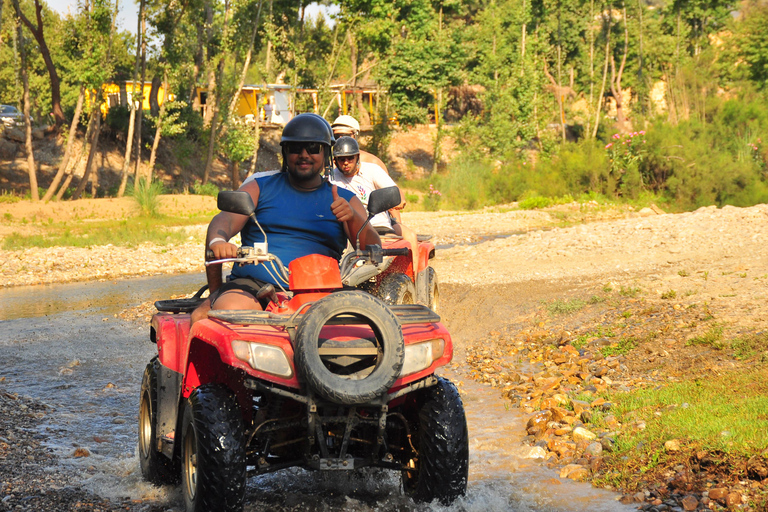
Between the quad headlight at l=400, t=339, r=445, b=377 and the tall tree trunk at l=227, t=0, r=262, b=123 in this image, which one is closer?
the quad headlight at l=400, t=339, r=445, b=377

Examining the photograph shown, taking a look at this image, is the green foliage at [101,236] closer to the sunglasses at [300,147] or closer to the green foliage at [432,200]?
the green foliage at [432,200]

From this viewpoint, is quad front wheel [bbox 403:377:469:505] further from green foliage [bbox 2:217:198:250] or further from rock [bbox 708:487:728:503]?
green foliage [bbox 2:217:198:250]

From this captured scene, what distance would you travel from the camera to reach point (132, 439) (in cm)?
645

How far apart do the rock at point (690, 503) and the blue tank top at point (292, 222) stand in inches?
91.4

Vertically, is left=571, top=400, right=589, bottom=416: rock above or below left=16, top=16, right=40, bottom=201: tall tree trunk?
below

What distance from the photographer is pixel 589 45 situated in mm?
60500

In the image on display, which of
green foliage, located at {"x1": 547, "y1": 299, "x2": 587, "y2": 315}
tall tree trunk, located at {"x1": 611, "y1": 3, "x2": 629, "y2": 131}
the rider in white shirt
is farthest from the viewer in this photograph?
tall tree trunk, located at {"x1": 611, "y1": 3, "x2": 629, "y2": 131}

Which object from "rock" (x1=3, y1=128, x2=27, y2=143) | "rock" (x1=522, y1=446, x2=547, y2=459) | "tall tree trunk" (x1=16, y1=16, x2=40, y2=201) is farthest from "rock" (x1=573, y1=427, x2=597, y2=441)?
"rock" (x1=3, y1=128, x2=27, y2=143)

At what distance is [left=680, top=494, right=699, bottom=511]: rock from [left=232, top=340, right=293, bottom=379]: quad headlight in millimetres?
2254

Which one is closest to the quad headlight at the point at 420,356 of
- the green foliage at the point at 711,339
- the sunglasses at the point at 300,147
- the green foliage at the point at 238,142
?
the sunglasses at the point at 300,147

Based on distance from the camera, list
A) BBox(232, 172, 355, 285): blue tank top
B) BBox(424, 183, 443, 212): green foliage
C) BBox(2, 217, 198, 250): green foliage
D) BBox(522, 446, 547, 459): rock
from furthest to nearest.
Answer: BBox(424, 183, 443, 212): green foliage → BBox(2, 217, 198, 250): green foliage → BBox(522, 446, 547, 459): rock → BBox(232, 172, 355, 285): blue tank top

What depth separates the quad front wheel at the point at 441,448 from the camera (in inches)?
159

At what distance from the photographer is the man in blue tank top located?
4.73 metres

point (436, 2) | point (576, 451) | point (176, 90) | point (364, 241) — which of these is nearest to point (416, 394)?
point (364, 241)
